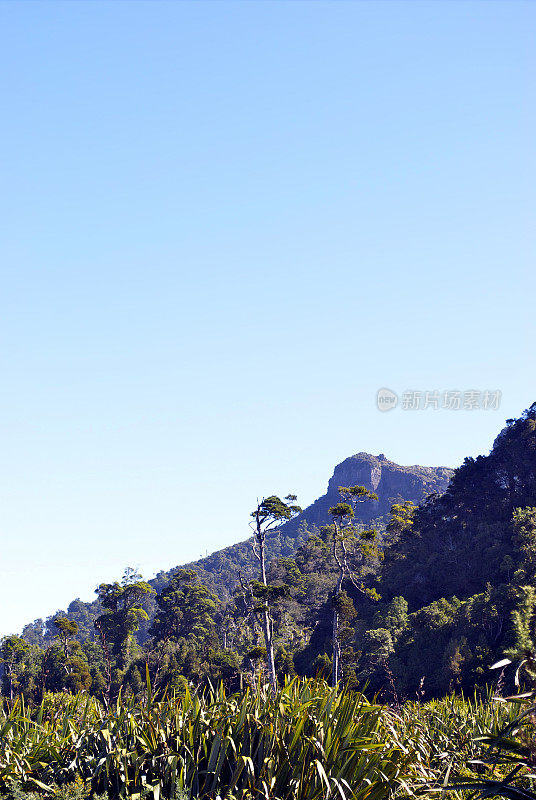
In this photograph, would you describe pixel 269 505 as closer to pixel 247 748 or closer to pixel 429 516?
pixel 429 516

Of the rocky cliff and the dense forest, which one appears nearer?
the dense forest

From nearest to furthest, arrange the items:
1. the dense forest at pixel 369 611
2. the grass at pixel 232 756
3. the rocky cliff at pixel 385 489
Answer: the grass at pixel 232 756 → the dense forest at pixel 369 611 → the rocky cliff at pixel 385 489

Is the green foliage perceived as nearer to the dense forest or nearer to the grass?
the grass

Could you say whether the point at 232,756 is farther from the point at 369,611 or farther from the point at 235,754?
the point at 369,611

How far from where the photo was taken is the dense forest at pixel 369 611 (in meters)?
38.0

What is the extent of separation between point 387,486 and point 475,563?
145m

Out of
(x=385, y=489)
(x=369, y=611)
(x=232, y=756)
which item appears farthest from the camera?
(x=385, y=489)

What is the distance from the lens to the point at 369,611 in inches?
2062

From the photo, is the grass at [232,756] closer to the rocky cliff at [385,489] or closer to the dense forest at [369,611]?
the dense forest at [369,611]

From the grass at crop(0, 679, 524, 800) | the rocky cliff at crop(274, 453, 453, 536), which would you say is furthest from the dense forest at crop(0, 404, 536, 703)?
the rocky cliff at crop(274, 453, 453, 536)

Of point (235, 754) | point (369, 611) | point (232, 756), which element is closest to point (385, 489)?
point (369, 611)

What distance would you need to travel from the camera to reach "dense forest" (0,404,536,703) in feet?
125

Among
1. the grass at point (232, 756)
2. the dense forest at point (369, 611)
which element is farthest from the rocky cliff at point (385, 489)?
the grass at point (232, 756)

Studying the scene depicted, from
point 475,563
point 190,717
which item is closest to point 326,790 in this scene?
point 190,717
